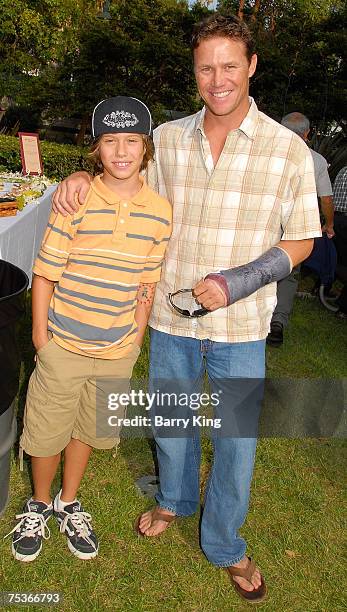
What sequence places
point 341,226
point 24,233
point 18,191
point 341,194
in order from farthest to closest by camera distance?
point 341,194, point 341,226, point 18,191, point 24,233

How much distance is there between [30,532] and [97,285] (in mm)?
1191

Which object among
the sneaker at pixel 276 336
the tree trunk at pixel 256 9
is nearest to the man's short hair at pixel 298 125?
the sneaker at pixel 276 336

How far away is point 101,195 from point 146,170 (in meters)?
Answer: 0.31

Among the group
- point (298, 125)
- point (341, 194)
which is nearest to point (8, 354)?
point (298, 125)

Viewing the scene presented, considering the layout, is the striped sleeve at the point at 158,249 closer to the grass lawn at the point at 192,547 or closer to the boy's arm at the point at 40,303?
the boy's arm at the point at 40,303

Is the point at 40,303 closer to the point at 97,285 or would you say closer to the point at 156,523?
the point at 97,285

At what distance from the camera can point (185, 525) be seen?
9.91ft

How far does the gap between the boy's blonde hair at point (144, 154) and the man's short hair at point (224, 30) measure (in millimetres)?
372

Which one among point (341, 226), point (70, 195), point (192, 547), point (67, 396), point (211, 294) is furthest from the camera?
point (341, 226)

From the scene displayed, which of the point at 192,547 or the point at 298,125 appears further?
the point at 298,125

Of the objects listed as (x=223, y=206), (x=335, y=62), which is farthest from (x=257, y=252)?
(x=335, y=62)

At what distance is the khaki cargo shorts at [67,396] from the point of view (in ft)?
7.68

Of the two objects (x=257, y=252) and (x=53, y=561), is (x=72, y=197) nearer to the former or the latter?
(x=257, y=252)

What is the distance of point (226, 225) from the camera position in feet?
7.29
